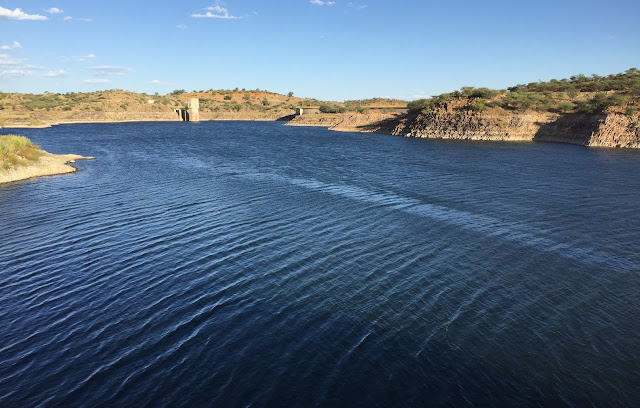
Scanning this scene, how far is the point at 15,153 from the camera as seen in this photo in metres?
39.7

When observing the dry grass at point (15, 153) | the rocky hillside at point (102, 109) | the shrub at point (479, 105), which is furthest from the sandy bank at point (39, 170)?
the rocky hillside at point (102, 109)

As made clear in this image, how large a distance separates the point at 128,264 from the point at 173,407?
10.2 metres

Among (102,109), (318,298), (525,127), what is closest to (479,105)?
(525,127)

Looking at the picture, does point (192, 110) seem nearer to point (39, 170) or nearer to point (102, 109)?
point (102, 109)

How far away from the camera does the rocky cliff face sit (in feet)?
205

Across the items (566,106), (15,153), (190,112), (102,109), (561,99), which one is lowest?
(15,153)

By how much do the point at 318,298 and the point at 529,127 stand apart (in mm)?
74756

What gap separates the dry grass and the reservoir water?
7.54 metres

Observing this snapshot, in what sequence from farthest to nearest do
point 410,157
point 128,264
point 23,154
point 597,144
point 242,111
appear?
1. point 242,111
2. point 597,144
3. point 410,157
4. point 23,154
5. point 128,264

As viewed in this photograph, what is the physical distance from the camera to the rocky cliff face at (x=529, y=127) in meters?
62.6

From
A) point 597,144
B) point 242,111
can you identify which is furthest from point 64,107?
point 597,144

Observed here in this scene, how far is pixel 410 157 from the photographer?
53.3 m

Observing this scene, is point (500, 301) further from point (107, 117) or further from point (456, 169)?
point (107, 117)

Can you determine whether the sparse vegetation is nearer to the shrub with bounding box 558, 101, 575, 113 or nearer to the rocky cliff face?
the shrub with bounding box 558, 101, 575, 113
